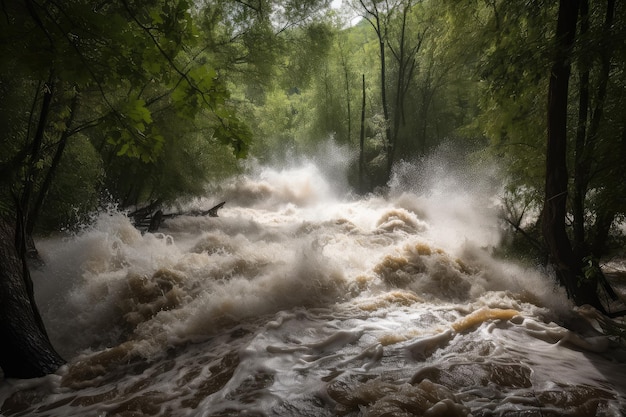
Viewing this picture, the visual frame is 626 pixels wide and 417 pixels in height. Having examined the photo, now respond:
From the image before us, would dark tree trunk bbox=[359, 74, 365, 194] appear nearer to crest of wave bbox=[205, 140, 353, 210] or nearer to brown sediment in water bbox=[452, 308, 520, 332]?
crest of wave bbox=[205, 140, 353, 210]

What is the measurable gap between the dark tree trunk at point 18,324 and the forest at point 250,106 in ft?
0.04

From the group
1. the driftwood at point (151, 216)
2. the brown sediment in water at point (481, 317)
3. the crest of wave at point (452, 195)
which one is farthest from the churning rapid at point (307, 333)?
the driftwood at point (151, 216)

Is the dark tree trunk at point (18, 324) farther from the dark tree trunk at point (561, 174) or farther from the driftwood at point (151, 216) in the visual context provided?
the driftwood at point (151, 216)

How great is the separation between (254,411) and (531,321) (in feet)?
12.0

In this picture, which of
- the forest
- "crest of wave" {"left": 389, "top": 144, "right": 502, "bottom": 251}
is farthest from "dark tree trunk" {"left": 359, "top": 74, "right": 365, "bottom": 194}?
"crest of wave" {"left": 389, "top": 144, "right": 502, "bottom": 251}

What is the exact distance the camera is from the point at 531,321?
181 inches

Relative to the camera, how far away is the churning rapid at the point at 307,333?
3.04m

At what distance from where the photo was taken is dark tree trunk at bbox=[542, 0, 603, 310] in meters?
4.01

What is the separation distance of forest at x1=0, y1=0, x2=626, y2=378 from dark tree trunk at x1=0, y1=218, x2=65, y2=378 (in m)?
0.01

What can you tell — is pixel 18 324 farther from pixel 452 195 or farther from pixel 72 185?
pixel 452 195

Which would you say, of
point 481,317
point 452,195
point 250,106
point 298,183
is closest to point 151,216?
point 250,106

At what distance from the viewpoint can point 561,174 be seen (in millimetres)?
4477

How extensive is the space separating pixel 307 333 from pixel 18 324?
9.47ft

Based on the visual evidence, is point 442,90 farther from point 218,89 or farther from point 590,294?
point 218,89
